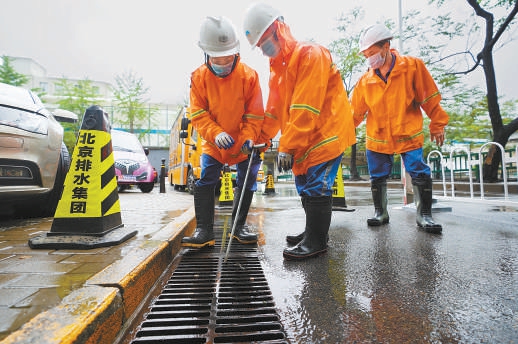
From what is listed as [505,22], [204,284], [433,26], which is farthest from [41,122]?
[433,26]

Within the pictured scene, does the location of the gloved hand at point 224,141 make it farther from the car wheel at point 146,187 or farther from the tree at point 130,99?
the tree at point 130,99

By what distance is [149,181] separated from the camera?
33.1 feet

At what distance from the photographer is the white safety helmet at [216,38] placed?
264 cm

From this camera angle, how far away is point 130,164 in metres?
9.58

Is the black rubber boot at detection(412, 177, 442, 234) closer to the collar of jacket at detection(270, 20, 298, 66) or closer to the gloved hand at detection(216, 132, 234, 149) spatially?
the collar of jacket at detection(270, 20, 298, 66)

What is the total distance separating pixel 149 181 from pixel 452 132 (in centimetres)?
1576

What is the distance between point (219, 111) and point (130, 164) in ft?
24.9

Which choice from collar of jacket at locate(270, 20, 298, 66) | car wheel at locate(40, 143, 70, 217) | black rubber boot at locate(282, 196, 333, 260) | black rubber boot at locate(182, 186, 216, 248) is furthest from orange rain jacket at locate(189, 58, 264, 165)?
car wheel at locate(40, 143, 70, 217)

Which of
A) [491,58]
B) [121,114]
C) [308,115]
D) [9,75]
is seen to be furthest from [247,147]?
[121,114]

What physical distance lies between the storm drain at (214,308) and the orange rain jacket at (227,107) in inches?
42.0

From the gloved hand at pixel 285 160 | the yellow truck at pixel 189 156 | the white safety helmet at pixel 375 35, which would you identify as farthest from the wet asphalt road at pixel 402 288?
the yellow truck at pixel 189 156

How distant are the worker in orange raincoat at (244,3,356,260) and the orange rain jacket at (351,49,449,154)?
115 cm

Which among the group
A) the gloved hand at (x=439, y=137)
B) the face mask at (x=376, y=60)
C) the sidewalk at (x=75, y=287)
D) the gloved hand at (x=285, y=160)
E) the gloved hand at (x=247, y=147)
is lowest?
the sidewalk at (x=75, y=287)

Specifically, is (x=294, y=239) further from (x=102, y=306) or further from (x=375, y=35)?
(x=375, y=35)
